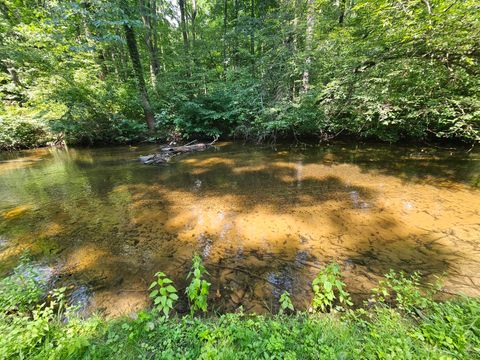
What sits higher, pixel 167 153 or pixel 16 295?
pixel 16 295

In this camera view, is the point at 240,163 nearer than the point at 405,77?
No

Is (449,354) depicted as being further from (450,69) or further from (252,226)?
(450,69)

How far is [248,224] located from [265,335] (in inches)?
92.2

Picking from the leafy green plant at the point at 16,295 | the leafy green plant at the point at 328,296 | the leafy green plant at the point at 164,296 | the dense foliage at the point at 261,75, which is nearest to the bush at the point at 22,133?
the dense foliage at the point at 261,75

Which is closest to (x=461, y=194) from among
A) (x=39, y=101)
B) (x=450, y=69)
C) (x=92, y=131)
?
(x=450, y=69)

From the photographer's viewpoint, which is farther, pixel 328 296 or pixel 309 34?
pixel 309 34

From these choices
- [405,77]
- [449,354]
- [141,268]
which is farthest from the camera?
[405,77]

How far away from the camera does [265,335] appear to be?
1771mm

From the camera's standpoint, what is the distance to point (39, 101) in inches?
397

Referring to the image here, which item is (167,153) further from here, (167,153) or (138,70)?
(138,70)

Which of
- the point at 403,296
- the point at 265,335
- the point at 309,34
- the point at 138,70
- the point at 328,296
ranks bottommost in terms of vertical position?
the point at 403,296

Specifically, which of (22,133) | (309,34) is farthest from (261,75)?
(22,133)

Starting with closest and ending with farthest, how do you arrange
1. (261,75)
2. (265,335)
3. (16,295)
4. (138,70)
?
(265,335) → (16,295) → (261,75) → (138,70)

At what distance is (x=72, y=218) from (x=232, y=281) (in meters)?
3.78
